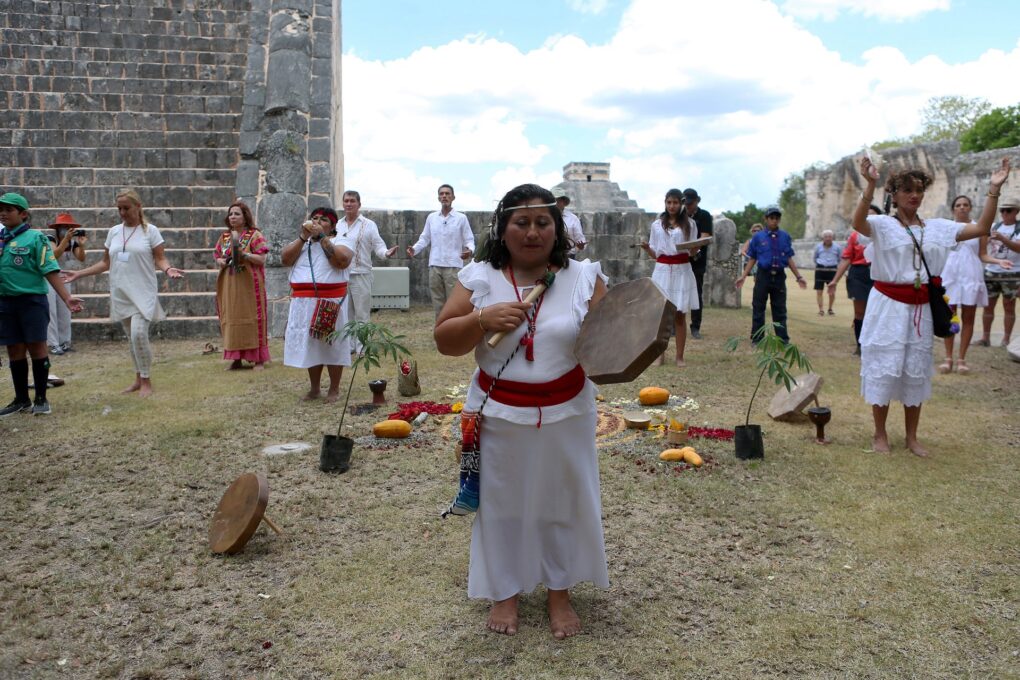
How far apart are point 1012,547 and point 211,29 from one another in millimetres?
15207

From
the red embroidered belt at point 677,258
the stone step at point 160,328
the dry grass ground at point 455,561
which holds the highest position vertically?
the red embroidered belt at point 677,258

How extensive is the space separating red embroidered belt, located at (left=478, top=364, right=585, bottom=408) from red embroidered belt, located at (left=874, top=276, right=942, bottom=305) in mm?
3238

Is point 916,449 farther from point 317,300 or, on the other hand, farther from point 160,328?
point 160,328

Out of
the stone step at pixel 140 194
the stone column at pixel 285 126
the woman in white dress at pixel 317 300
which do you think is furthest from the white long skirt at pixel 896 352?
the stone step at pixel 140 194

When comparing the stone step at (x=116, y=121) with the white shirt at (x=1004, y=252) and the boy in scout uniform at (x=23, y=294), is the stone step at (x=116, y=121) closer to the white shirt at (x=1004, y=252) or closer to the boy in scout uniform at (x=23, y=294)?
the boy in scout uniform at (x=23, y=294)

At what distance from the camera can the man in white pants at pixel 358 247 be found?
8.32 meters

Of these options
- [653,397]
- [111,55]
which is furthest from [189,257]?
[653,397]

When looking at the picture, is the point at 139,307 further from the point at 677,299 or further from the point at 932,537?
the point at 932,537

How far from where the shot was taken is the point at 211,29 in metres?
14.8

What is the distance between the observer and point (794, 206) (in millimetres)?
50938

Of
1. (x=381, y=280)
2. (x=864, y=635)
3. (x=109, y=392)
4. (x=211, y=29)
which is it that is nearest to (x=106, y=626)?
(x=864, y=635)

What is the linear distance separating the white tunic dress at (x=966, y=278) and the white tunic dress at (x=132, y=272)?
8.57 m

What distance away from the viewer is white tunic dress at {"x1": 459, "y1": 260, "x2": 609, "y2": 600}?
9.86 feet

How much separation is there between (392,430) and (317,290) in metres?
1.80
